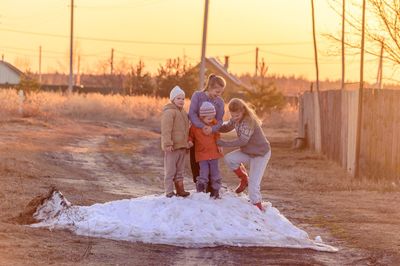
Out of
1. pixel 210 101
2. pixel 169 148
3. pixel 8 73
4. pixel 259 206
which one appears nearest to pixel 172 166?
pixel 169 148

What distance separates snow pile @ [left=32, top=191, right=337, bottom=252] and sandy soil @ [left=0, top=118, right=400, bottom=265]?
0.83 ft

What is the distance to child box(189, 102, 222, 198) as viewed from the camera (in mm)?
11641

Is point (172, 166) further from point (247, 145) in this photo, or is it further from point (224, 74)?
point (224, 74)

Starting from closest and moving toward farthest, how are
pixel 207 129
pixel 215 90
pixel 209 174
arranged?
pixel 207 129 → pixel 215 90 → pixel 209 174

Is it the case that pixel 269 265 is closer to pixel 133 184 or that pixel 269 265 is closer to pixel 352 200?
pixel 352 200

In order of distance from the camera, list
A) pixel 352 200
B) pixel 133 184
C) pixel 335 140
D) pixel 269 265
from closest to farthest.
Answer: pixel 269 265, pixel 352 200, pixel 133 184, pixel 335 140

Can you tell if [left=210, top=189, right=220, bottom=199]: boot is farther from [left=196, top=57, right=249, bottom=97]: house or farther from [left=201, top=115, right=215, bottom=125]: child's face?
[left=196, top=57, right=249, bottom=97]: house

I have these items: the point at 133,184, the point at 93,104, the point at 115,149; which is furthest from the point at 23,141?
the point at 93,104

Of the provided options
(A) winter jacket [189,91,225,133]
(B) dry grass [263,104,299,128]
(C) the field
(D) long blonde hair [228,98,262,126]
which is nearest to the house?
(B) dry grass [263,104,299,128]

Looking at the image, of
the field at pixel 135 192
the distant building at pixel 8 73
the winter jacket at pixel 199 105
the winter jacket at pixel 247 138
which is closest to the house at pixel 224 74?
the distant building at pixel 8 73

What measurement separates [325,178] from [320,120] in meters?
6.22

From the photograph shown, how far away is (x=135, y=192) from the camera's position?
669 inches

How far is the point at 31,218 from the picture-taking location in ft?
38.2

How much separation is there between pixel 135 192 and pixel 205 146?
5.57 m
